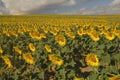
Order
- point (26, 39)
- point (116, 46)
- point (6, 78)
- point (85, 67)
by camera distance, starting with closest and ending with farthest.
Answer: point (6, 78) → point (85, 67) → point (116, 46) → point (26, 39)

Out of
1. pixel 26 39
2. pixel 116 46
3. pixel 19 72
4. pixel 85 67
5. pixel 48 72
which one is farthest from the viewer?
pixel 26 39

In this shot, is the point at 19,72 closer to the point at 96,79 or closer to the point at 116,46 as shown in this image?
the point at 96,79

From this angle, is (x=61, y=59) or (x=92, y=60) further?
(x=61, y=59)

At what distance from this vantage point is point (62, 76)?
337 inches

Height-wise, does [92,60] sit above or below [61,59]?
above

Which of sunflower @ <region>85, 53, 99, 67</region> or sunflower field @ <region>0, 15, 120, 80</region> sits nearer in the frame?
sunflower @ <region>85, 53, 99, 67</region>

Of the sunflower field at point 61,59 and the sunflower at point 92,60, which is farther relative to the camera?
the sunflower field at point 61,59

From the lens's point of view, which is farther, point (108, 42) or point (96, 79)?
point (108, 42)

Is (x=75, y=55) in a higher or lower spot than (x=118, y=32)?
lower

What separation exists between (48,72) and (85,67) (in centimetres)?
165

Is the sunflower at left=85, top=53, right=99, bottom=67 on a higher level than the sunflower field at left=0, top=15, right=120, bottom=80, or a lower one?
higher

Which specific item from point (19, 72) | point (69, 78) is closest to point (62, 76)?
point (69, 78)

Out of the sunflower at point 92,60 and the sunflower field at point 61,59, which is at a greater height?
the sunflower at point 92,60

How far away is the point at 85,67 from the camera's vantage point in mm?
11102
